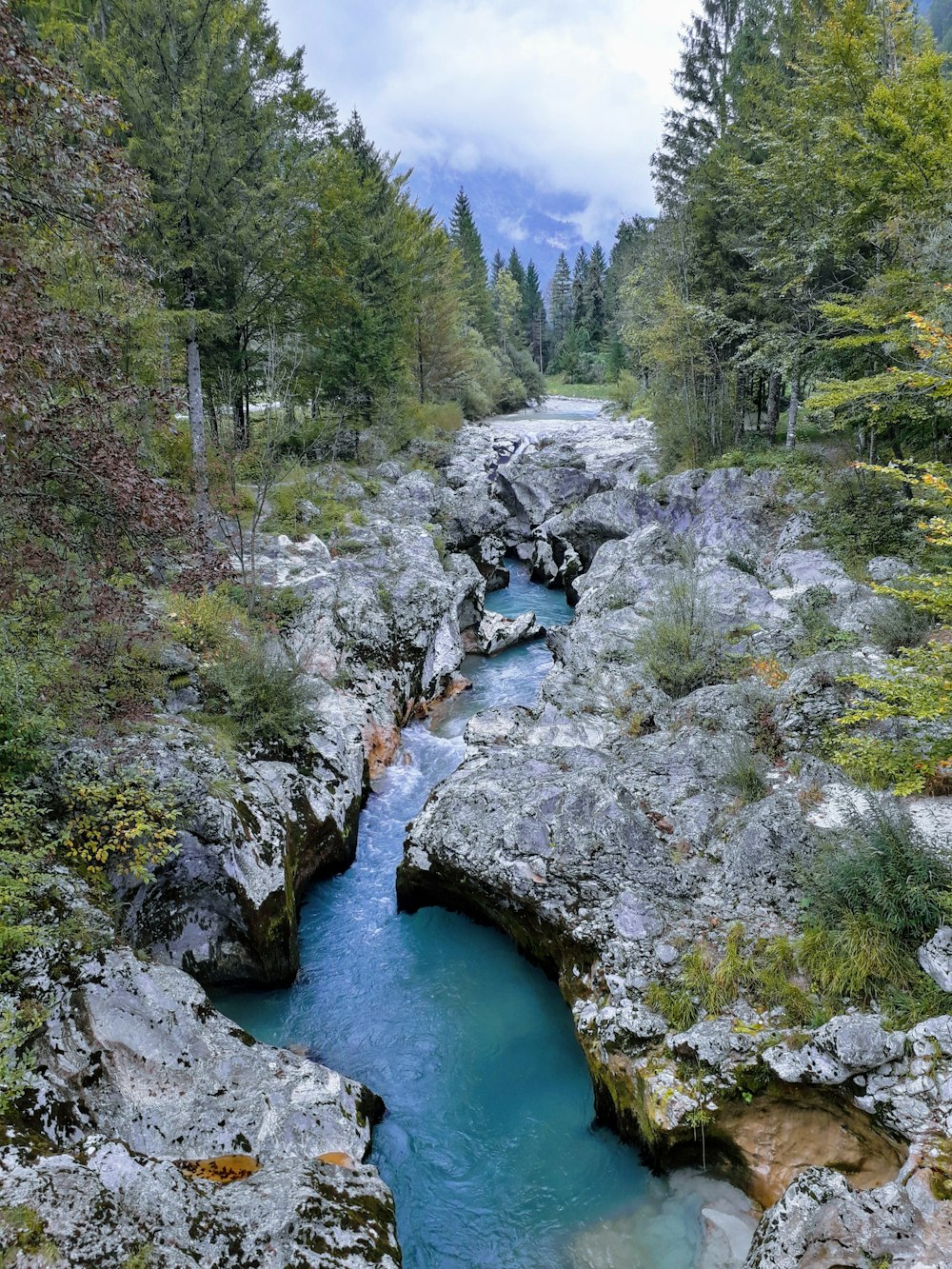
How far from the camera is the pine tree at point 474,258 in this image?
48750 millimetres

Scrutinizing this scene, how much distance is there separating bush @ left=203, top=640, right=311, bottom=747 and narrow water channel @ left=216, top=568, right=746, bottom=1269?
2392 mm

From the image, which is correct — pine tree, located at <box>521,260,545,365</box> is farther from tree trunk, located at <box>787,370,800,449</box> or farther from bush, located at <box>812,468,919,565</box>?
bush, located at <box>812,468,919,565</box>

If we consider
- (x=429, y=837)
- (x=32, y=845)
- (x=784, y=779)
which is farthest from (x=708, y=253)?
(x=32, y=845)

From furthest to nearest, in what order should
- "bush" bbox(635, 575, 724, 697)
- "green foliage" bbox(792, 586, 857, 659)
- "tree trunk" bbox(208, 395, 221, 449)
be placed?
"tree trunk" bbox(208, 395, 221, 449) < "bush" bbox(635, 575, 724, 697) < "green foliage" bbox(792, 586, 857, 659)

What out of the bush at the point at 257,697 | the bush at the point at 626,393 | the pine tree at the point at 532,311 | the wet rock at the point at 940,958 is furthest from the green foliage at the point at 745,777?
the pine tree at the point at 532,311

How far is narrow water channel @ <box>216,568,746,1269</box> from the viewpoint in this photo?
5199mm

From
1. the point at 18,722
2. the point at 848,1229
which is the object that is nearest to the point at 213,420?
the point at 18,722

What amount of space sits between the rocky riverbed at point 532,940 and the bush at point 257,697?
393 mm

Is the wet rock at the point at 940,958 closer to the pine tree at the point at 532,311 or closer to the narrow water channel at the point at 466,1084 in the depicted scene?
the narrow water channel at the point at 466,1084

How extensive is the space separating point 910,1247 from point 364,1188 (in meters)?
3.50

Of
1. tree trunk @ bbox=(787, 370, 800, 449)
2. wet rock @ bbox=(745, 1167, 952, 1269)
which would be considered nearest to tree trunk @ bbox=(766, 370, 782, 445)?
tree trunk @ bbox=(787, 370, 800, 449)

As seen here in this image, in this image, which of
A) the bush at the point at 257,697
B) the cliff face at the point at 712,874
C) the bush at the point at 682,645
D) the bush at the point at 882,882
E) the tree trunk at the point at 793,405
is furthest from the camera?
the tree trunk at the point at 793,405

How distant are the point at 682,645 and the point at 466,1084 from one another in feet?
25.4

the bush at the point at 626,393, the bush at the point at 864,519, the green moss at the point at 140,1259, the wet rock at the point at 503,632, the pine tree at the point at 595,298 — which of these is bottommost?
the wet rock at the point at 503,632
